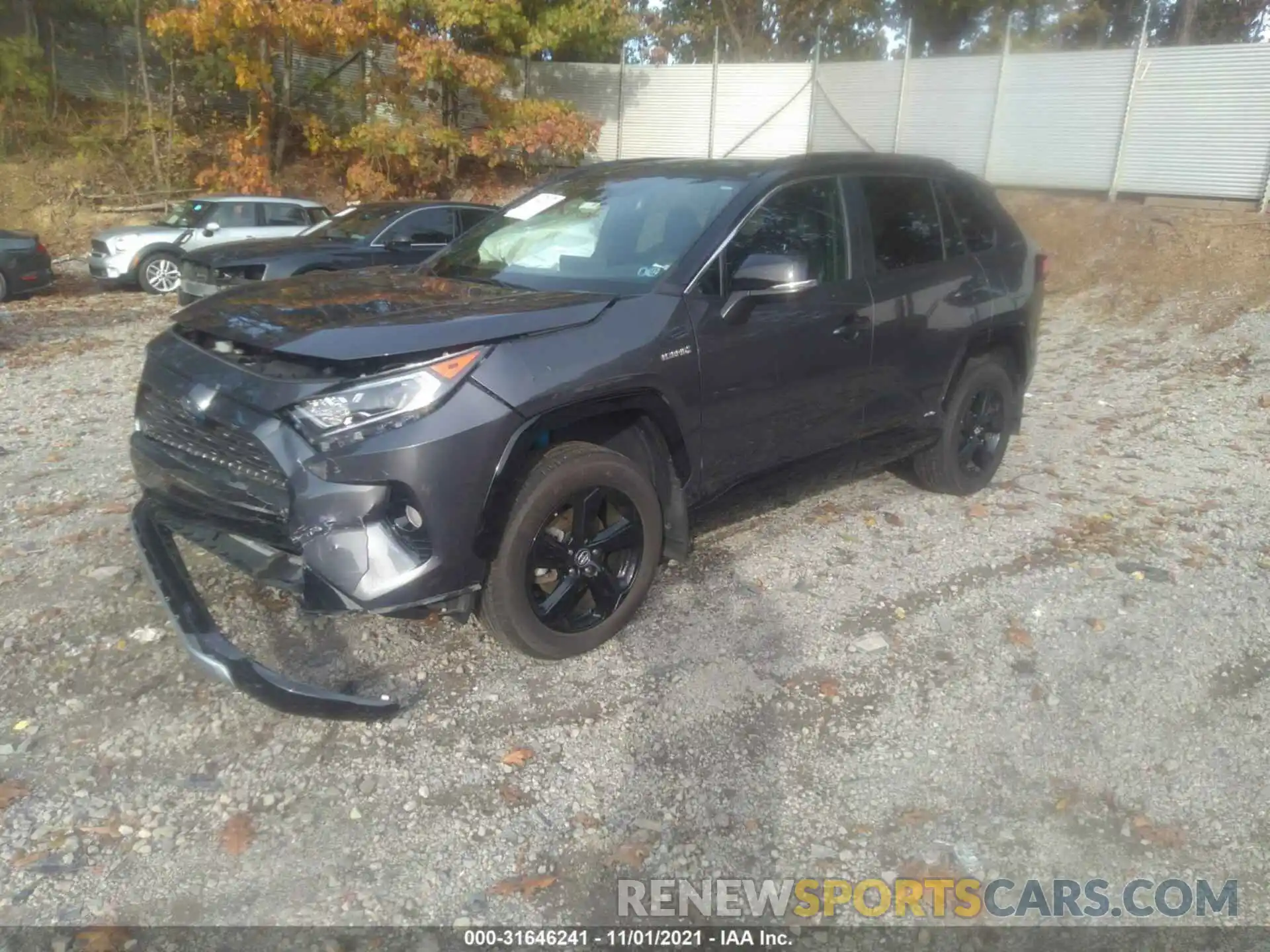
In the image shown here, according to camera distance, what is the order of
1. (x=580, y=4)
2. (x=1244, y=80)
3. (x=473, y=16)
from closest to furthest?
(x=1244, y=80) < (x=473, y=16) < (x=580, y=4)

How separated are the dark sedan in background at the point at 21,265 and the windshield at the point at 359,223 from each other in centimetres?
335

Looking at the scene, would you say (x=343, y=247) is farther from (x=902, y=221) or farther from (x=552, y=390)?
(x=552, y=390)

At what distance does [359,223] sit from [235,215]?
140 inches

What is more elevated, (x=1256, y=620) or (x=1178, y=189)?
(x=1178, y=189)

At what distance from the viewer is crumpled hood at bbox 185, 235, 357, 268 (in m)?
9.92

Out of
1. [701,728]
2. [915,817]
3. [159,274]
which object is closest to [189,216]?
[159,274]

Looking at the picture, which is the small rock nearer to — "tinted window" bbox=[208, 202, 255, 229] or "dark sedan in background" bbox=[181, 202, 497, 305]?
"dark sedan in background" bbox=[181, 202, 497, 305]

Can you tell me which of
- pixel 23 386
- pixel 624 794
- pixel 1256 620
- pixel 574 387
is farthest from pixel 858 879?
pixel 23 386

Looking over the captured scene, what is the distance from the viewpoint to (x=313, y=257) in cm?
990

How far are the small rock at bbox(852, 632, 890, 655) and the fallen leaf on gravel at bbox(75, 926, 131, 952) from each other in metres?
2.70

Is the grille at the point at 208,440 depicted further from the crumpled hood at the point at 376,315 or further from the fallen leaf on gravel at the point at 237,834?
the fallen leaf on gravel at the point at 237,834

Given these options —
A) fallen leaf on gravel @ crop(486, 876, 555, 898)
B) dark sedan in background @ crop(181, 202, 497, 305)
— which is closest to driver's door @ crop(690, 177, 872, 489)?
fallen leaf on gravel @ crop(486, 876, 555, 898)

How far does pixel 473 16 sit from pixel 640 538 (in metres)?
15.4

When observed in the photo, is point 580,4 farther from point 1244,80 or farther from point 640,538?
point 640,538
